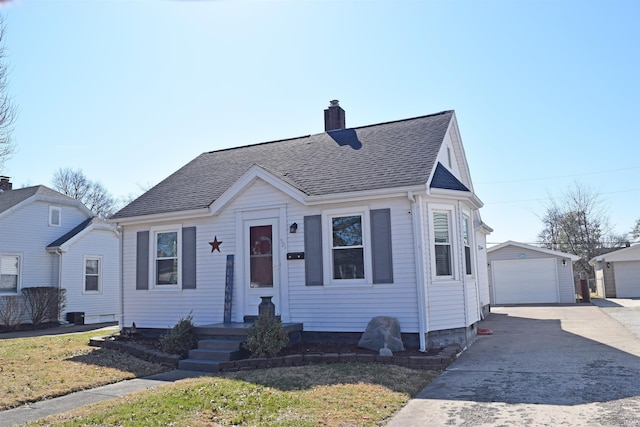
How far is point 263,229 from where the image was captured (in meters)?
11.8

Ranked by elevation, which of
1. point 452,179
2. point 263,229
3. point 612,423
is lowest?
point 612,423

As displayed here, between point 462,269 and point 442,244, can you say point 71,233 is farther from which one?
point 462,269

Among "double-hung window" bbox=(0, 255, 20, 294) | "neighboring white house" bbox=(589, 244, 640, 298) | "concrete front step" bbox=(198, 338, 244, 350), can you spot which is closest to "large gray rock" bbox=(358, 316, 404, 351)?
"concrete front step" bbox=(198, 338, 244, 350)

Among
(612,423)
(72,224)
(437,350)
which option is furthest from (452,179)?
(72,224)

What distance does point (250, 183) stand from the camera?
1186cm

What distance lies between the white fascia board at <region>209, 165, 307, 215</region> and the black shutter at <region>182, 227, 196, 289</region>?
1009mm

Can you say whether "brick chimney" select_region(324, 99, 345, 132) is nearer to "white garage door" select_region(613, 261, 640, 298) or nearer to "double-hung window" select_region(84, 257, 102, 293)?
"double-hung window" select_region(84, 257, 102, 293)

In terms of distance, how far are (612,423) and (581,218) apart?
1593 inches

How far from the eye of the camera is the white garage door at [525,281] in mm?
25344

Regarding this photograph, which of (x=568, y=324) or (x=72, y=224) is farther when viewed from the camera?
(x=72, y=224)

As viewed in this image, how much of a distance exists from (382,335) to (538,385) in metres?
3.03

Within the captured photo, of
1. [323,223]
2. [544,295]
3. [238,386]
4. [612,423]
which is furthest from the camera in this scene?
[544,295]

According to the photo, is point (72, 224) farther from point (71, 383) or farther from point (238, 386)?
point (238, 386)

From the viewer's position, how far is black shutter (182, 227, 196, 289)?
12.4 m
